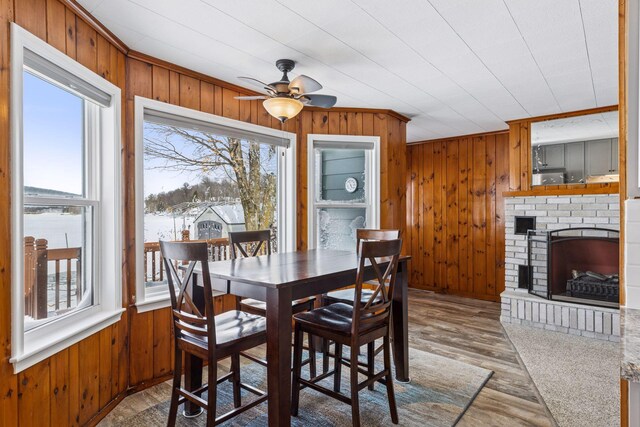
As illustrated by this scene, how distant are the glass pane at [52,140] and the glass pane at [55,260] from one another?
131 millimetres

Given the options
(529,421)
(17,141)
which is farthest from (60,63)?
(529,421)

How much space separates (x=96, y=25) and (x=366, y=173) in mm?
2829

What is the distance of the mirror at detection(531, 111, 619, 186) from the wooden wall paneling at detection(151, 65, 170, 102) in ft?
13.1

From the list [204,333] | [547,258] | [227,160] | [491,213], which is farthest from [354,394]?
[491,213]

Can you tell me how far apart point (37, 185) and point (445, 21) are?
8.08 ft

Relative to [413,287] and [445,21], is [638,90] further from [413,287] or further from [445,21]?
[413,287]

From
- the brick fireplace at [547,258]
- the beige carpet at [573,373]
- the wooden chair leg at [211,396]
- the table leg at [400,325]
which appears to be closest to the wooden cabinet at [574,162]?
→ the brick fireplace at [547,258]

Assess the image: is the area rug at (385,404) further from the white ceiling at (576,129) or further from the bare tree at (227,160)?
the white ceiling at (576,129)

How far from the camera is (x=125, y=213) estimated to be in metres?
2.57

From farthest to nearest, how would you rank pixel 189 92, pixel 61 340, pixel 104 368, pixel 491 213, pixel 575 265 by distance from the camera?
pixel 491 213 < pixel 575 265 < pixel 189 92 < pixel 104 368 < pixel 61 340

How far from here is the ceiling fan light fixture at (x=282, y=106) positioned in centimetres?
252

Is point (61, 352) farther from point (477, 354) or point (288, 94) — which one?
point (477, 354)

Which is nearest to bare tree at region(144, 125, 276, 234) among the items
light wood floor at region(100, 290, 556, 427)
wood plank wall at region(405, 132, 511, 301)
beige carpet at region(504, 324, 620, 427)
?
light wood floor at region(100, 290, 556, 427)

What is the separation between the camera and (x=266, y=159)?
3805mm
